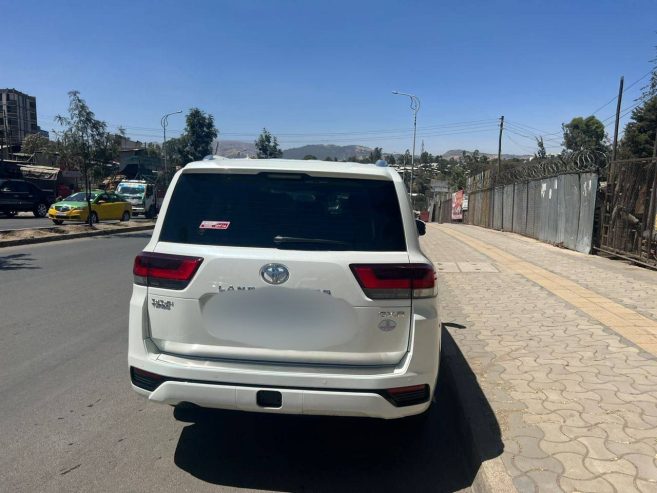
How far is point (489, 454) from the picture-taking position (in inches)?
132

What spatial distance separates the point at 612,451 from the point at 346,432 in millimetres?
1740

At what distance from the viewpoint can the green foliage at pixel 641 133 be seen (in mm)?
33781

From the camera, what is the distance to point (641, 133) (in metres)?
36.0

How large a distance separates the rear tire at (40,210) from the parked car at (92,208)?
461 centimetres

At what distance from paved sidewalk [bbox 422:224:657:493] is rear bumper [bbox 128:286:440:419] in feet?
2.77

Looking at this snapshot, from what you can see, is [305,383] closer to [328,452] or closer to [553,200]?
[328,452]

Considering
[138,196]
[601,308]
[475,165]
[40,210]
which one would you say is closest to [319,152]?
[475,165]

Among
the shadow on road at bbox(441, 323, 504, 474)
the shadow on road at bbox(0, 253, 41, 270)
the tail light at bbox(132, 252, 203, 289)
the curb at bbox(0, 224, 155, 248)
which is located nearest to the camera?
the tail light at bbox(132, 252, 203, 289)

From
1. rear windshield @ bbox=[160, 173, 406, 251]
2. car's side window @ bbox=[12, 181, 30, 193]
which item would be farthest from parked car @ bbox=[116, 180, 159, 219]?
rear windshield @ bbox=[160, 173, 406, 251]

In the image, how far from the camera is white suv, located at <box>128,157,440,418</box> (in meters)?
3.04

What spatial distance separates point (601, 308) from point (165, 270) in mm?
6093

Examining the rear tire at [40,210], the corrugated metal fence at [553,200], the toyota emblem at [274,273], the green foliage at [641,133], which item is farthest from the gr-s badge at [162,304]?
the green foliage at [641,133]

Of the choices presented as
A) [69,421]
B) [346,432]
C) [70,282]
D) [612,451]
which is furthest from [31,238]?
[612,451]

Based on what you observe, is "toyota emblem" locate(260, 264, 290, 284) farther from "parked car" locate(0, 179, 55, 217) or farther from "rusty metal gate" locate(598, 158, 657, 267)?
"parked car" locate(0, 179, 55, 217)
